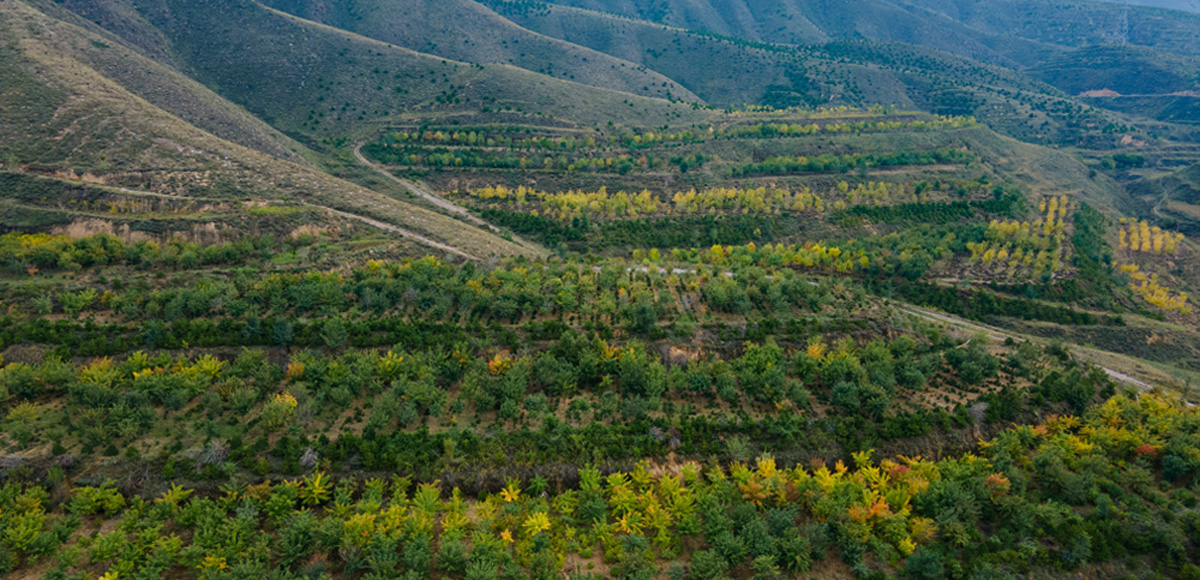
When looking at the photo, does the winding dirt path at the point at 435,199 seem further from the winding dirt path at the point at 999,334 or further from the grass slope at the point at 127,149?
the winding dirt path at the point at 999,334

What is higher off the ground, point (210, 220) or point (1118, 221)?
point (1118, 221)

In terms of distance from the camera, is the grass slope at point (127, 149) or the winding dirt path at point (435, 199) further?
the winding dirt path at point (435, 199)

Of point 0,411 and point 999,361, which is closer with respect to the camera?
point 0,411

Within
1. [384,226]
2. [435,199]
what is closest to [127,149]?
[384,226]

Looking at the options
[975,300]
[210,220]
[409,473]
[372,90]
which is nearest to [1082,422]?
[975,300]

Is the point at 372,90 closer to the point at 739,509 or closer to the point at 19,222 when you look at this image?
the point at 19,222

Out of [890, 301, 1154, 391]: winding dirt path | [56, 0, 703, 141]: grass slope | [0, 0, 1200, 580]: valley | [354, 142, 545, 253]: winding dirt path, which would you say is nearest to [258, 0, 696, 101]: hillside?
[56, 0, 703, 141]: grass slope

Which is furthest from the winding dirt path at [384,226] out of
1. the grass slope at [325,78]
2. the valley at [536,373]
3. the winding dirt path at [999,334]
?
the grass slope at [325,78]

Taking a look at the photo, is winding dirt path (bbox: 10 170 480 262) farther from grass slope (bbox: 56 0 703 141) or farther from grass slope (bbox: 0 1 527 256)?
grass slope (bbox: 56 0 703 141)
